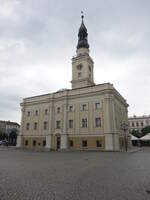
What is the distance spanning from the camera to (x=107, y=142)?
33969 millimetres

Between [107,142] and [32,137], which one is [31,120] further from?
[107,142]

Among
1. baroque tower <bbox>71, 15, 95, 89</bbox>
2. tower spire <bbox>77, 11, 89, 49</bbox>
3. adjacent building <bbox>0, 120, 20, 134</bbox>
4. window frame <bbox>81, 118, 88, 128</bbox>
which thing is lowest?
window frame <bbox>81, 118, 88, 128</bbox>

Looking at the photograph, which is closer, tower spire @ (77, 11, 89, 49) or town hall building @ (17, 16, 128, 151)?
town hall building @ (17, 16, 128, 151)

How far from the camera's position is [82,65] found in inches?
1930

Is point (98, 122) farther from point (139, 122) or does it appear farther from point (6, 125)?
point (6, 125)

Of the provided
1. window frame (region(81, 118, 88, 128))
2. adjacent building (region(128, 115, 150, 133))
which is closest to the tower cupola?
window frame (region(81, 118, 88, 128))

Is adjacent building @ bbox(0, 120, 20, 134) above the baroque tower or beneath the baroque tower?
beneath

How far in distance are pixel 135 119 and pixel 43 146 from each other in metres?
68.2

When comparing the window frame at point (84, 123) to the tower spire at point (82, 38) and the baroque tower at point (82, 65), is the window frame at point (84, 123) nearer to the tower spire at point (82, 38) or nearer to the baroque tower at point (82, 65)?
the baroque tower at point (82, 65)

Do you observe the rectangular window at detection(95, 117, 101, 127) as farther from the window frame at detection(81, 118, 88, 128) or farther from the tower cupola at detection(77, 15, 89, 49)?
the tower cupola at detection(77, 15, 89, 49)

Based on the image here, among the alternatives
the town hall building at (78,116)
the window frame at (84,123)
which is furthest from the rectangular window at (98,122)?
the window frame at (84,123)

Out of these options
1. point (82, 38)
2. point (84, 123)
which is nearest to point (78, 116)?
point (84, 123)

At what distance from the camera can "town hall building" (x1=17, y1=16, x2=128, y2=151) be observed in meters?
36.0

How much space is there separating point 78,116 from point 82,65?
16714mm
